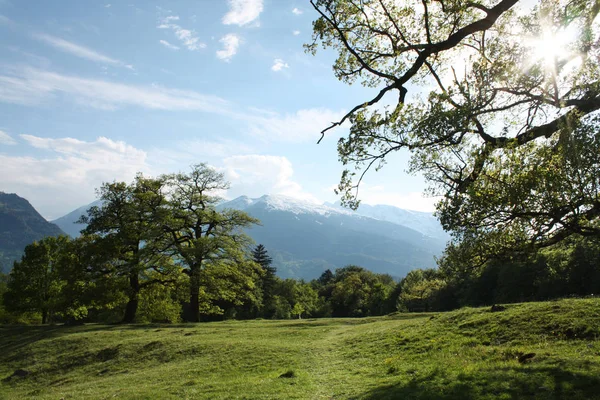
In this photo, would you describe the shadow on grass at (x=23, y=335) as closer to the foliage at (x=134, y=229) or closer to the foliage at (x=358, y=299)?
the foliage at (x=134, y=229)

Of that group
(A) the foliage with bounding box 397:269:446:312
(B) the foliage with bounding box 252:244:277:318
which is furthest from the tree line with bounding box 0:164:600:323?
(B) the foliage with bounding box 252:244:277:318

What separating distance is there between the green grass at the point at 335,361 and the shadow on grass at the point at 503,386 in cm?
3

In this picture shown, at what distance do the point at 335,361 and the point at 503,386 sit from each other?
11.4m

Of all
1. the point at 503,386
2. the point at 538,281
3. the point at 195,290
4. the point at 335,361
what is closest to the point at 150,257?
the point at 195,290

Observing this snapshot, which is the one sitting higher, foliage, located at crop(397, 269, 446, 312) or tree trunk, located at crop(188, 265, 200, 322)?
tree trunk, located at crop(188, 265, 200, 322)

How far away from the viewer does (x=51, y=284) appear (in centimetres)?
5281

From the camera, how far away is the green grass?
39.8ft

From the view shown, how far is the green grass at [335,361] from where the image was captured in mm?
12117

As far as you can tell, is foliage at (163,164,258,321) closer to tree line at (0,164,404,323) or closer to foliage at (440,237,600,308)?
tree line at (0,164,404,323)

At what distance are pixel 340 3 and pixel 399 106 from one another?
5590 millimetres

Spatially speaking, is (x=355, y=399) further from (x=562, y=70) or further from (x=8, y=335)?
(x=8, y=335)

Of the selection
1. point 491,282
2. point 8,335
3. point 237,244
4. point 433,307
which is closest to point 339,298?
point 433,307

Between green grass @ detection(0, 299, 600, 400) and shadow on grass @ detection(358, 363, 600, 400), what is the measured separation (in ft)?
0.11

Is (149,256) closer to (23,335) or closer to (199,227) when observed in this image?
(199,227)
